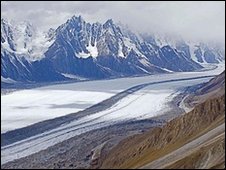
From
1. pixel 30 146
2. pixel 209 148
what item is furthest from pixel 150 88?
pixel 209 148

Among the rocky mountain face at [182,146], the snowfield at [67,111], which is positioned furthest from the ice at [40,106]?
the rocky mountain face at [182,146]

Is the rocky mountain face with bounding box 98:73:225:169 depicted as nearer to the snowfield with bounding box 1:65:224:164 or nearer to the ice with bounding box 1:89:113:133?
the snowfield with bounding box 1:65:224:164

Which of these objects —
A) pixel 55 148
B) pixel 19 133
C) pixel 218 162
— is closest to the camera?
pixel 218 162

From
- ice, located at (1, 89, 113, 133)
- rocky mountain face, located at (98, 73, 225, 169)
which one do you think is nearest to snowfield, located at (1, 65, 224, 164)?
ice, located at (1, 89, 113, 133)

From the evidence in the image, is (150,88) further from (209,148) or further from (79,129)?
(209,148)

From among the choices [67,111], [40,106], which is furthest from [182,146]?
[40,106]

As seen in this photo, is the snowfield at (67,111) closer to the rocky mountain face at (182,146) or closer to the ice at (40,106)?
the ice at (40,106)

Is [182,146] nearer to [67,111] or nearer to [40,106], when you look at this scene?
[67,111]

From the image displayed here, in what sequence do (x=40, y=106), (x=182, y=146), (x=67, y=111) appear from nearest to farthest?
(x=182, y=146) < (x=67, y=111) < (x=40, y=106)
